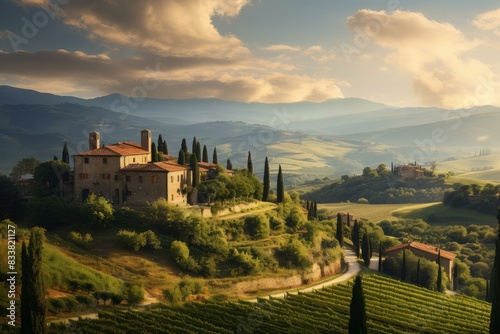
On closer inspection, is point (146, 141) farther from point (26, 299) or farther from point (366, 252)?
point (26, 299)

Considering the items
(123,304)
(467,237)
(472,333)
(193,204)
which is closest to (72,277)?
(123,304)

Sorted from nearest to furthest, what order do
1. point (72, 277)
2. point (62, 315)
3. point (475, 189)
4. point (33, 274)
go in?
point (33, 274), point (62, 315), point (72, 277), point (475, 189)

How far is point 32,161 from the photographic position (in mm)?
80688

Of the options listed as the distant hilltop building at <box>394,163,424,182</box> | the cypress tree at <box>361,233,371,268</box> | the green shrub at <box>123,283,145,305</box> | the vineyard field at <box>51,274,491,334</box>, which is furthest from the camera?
the distant hilltop building at <box>394,163,424,182</box>

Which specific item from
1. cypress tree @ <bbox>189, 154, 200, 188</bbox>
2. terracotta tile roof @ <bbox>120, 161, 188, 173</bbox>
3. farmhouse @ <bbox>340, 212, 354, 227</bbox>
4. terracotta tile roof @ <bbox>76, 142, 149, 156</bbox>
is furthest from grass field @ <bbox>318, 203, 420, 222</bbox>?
terracotta tile roof @ <bbox>120, 161, 188, 173</bbox>

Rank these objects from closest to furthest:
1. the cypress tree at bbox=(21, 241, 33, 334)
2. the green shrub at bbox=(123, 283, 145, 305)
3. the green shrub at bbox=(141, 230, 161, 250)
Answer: the cypress tree at bbox=(21, 241, 33, 334) → the green shrub at bbox=(123, 283, 145, 305) → the green shrub at bbox=(141, 230, 161, 250)

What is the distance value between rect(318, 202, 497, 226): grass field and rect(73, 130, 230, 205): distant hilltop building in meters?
90.1

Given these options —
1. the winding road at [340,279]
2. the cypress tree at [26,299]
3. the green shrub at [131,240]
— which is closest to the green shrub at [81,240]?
the green shrub at [131,240]

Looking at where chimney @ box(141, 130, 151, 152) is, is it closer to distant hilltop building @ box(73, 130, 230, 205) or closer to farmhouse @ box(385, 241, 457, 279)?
distant hilltop building @ box(73, 130, 230, 205)

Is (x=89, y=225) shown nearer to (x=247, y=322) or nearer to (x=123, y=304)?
(x=123, y=304)

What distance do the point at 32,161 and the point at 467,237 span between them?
101090mm

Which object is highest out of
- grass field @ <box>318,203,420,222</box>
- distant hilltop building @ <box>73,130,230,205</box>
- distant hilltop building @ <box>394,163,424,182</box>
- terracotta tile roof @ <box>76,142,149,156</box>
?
terracotta tile roof @ <box>76,142,149,156</box>

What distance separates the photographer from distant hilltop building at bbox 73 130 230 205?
61.8m

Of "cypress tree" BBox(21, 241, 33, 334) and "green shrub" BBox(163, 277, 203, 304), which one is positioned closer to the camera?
"cypress tree" BBox(21, 241, 33, 334)
